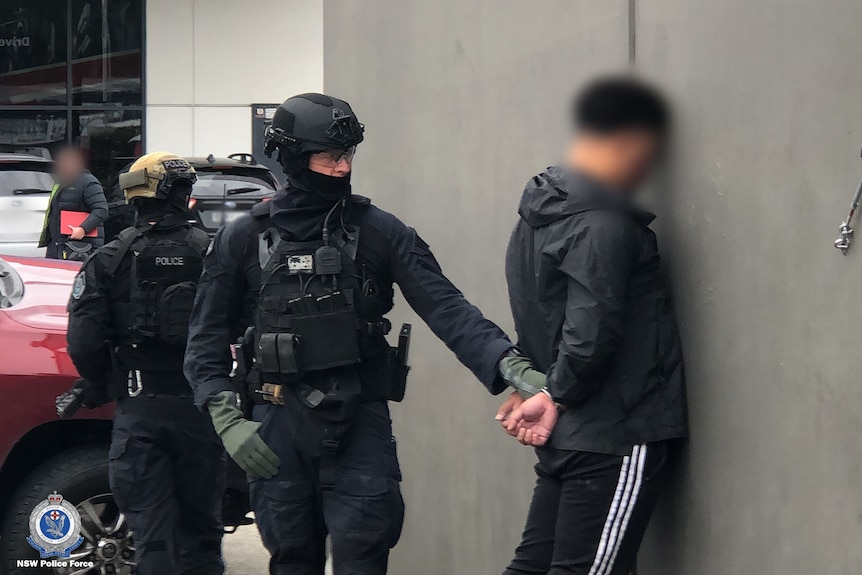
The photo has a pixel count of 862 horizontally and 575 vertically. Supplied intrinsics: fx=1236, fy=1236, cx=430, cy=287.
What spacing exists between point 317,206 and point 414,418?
1.68 m

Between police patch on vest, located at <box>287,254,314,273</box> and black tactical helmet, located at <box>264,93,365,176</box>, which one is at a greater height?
black tactical helmet, located at <box>264,93,365,176</box>

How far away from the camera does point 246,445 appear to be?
3.81m

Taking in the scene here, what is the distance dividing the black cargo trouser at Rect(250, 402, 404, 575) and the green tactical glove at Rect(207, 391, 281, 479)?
6cm

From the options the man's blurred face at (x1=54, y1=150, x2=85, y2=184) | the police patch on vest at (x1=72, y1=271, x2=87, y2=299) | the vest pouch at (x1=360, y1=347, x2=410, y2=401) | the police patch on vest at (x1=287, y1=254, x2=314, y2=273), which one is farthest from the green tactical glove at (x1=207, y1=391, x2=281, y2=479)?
the man's blurred face at (x1=54, y1=150, x2=85, y2=184)

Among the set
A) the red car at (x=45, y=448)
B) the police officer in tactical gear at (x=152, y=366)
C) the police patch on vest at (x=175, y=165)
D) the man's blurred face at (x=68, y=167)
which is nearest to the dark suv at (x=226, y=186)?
the man's blurred face at (x=68, y=167)

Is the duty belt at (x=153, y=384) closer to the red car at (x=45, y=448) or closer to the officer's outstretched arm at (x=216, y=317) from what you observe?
the red car at (x=45, y=448)

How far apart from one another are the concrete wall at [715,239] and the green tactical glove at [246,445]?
0.99 m

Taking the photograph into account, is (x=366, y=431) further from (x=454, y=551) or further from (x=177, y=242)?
(x=177, y=242)

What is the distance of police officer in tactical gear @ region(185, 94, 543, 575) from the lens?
12.6 feet

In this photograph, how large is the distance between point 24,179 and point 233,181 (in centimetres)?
236

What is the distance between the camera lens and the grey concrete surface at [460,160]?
416 cm

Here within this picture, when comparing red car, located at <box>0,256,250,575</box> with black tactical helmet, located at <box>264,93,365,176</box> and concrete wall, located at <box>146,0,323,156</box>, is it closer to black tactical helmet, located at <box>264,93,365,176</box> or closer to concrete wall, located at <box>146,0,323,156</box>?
black tactical helmet, located at <box>264,93,365,176</box>

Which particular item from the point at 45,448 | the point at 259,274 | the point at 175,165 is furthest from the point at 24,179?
the point at 259,274

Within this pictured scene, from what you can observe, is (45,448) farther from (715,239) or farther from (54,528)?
(715,239)
